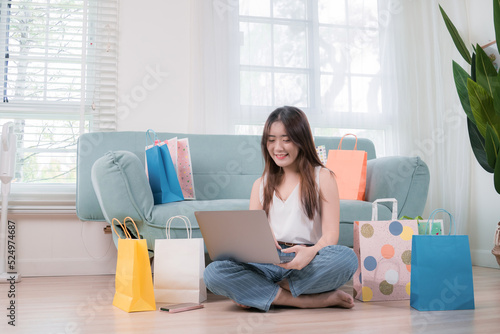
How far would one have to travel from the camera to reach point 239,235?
134 cm

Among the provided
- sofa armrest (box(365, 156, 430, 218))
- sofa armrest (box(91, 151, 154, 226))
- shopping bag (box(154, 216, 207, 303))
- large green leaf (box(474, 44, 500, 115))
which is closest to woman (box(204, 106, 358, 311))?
shopping bag (box(154, 216, 207, 303))

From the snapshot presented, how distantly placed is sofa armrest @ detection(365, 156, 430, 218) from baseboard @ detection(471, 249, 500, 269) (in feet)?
3.23

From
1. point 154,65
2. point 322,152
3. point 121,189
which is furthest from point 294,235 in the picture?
point 154,65

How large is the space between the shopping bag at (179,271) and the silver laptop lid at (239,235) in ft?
0.52

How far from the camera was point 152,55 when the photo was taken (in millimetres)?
2801

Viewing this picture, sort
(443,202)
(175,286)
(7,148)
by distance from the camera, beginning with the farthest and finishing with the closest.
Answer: (443,202) → (7,148) → (175,286)

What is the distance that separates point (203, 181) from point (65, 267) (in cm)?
96

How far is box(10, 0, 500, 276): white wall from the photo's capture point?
2.58m

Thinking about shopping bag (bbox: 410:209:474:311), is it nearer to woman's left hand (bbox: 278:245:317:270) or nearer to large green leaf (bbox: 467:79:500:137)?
woman's left hand (bbox: 278:245:317:270)

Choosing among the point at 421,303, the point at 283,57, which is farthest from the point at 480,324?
the point at 283,57

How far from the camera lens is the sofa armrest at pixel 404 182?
2.03 m

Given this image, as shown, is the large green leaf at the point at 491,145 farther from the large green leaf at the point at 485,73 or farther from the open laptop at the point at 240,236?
the open laptop at the point at 240,236

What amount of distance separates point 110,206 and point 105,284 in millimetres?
516

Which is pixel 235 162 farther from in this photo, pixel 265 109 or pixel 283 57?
pixel 283 57
